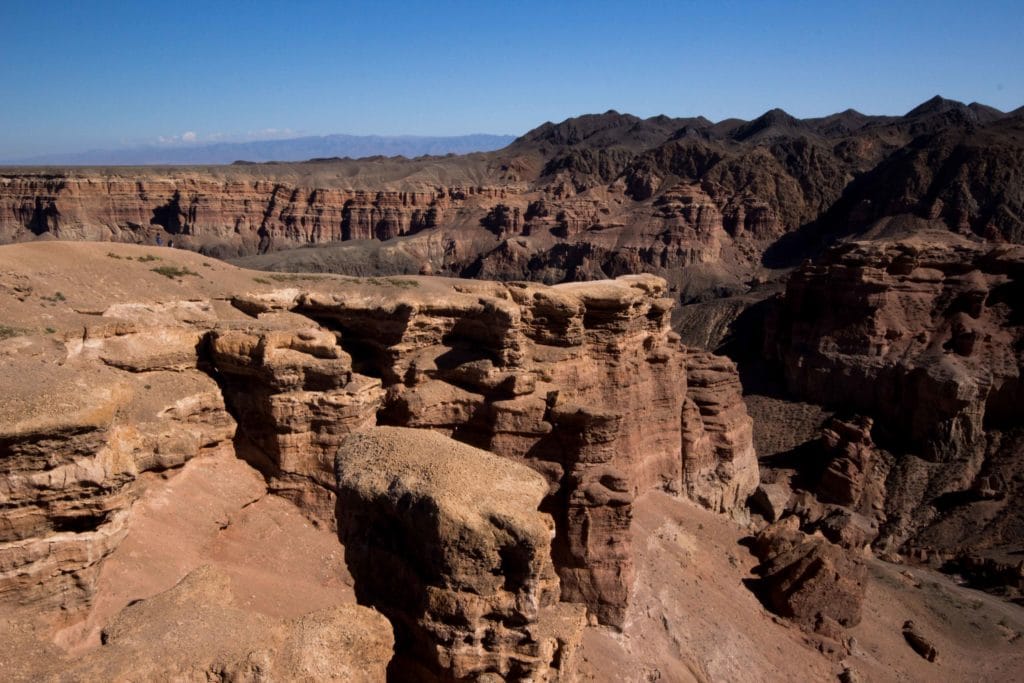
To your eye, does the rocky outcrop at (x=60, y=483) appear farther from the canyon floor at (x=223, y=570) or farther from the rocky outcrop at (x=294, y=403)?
the rocky outcrop at (x=294, y=403)

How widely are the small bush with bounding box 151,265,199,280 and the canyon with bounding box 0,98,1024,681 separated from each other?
127mm

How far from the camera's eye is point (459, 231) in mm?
119188

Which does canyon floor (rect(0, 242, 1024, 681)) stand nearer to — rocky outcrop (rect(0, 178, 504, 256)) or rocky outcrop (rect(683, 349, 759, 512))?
rocky outcrop (rect(683, 349, 759, 512))

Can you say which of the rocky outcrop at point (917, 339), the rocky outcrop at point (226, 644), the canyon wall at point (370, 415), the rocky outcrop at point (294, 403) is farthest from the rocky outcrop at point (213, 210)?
the rocky outcrop at point (226, 644)

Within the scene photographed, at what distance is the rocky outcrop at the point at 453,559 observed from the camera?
377 inches

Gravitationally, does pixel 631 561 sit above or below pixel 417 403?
below

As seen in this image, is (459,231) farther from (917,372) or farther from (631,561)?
(631,561)

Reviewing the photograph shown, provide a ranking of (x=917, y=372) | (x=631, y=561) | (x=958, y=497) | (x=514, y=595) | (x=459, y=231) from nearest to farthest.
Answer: (x=514, y=595), (x=631, y=561), (x=958, y=497), (x=917, y=372), (x=459, y=231)

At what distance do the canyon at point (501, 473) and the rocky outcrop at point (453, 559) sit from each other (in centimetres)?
5

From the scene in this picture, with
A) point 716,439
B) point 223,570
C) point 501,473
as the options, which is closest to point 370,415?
point 223,570

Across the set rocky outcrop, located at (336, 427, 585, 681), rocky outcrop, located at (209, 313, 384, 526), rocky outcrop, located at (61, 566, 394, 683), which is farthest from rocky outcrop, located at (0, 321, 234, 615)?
rocky outcrop, located at (209, 313, 384, 526)

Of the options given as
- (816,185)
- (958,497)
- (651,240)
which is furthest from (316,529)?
(816,185)

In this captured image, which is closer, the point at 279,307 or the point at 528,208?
the point at 279,307

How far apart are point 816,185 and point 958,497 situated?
94.7 metres
